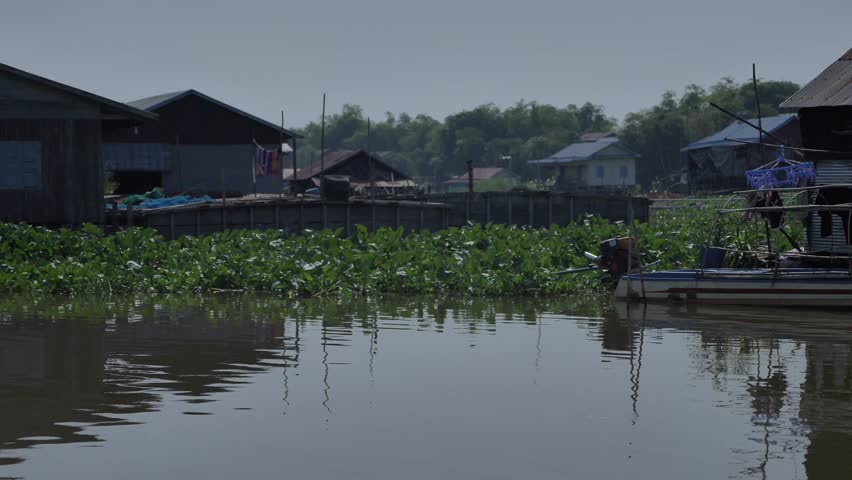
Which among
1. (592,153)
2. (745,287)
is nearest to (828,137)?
(745,287)

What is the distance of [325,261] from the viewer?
873 inches

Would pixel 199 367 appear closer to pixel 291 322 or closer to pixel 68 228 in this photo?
pixel 291 322

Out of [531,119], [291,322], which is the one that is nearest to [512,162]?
[531,119]

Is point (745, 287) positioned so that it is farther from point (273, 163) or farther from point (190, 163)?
point (190, 163)

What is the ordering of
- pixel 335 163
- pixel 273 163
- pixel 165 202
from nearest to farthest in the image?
pixel 165 202, pixel 273 163, pixel 335 163

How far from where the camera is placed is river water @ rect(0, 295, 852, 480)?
27.1ft

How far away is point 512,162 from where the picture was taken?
385 ft

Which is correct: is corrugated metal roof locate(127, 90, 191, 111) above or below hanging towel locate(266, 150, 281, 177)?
above

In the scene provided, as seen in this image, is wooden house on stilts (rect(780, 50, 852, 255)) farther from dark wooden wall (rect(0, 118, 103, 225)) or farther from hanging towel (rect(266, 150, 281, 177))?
hanging towel (rect(266, 150, 281, 177))

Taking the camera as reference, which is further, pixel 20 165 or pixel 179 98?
pixel 179 98

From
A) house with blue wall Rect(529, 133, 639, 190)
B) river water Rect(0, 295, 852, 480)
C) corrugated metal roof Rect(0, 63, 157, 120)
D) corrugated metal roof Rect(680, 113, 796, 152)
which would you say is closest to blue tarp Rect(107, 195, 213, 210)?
corrugated metal roof Rect(0, 63, 157, 120)

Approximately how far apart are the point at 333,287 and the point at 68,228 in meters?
7.81

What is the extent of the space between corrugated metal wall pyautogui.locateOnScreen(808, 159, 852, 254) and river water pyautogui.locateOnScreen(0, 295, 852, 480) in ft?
15.2

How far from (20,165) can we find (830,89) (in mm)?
17416
